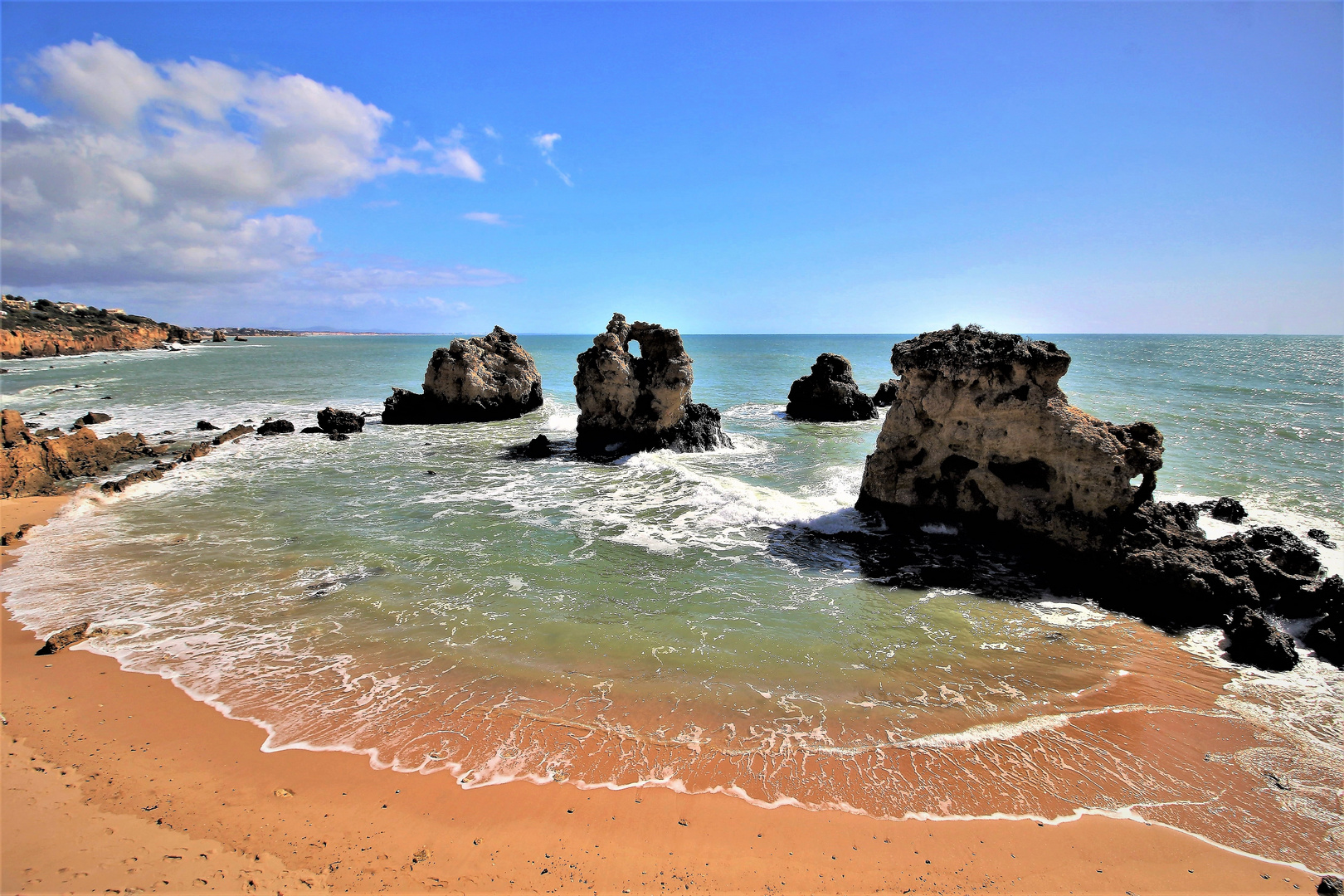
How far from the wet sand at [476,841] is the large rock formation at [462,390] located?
20094 millimetres

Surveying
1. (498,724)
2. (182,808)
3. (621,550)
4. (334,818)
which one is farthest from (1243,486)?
(182,808)

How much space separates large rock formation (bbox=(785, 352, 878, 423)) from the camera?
2595cm

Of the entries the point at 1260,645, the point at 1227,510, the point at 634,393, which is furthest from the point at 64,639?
the point at 1227,510

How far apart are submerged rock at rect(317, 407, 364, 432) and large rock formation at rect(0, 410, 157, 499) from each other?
4.79 metres

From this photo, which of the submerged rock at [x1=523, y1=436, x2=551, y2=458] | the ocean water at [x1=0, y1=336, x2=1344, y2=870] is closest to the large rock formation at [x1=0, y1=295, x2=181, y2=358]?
the ocean water at [x1=0, y1=336, x2=1344, y2=870]

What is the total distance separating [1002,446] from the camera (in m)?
9.91

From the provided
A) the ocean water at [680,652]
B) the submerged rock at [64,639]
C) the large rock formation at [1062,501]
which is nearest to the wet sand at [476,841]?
the ocean water at [680,652]

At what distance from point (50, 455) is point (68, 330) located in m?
66.8

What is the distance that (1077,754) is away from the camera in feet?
17.8

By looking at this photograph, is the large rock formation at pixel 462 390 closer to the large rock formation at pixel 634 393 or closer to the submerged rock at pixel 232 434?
the submerged rock at pixel 232 434

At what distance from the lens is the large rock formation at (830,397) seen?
26.0 meters

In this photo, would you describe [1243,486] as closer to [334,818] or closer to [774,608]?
[774,608]

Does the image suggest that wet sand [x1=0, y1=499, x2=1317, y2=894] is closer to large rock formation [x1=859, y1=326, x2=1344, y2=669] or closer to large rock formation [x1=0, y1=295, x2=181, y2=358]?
large rock formation [x1=859, y1=326, x2=1344, y2=669]

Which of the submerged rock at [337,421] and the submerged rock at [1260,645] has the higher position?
the submerged rock at [337,421]
